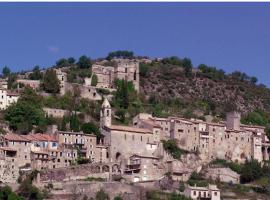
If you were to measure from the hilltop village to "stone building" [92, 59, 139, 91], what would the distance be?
16.2 ft

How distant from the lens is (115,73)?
94625mm

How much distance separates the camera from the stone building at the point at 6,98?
8075 centimetres

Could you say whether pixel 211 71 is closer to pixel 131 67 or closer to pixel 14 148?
pixel 131 67

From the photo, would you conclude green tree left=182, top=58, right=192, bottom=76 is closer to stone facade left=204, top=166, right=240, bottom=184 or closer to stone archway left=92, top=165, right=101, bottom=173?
stone facade left=204, top=166, right=240, bottom=184

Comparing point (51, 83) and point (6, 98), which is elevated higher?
point (51, 83)

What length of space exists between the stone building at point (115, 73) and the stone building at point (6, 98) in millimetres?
13129

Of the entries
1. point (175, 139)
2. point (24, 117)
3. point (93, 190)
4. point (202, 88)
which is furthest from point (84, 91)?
point (202, 88)

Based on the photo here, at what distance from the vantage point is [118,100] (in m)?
87.6

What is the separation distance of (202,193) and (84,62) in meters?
34.2

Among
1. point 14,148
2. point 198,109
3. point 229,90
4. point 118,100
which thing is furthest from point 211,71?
point 14,148

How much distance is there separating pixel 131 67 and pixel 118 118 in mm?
12916

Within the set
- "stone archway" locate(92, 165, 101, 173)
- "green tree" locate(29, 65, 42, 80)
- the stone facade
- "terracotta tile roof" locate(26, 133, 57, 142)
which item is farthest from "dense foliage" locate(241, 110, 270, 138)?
"terracotta tile roof" locate(26, 133, 57, 142)

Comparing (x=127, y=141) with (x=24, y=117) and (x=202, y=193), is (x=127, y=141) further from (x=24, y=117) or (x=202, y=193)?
(x=24, y=117)

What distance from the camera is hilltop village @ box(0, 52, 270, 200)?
7100 cm
